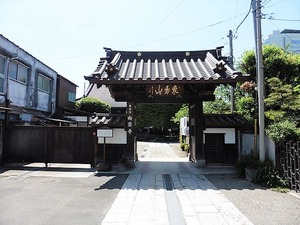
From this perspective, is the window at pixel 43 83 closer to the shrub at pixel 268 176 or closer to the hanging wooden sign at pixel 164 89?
the hanging wooden sign at pixel 164 89

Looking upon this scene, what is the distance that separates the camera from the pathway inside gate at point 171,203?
519cm

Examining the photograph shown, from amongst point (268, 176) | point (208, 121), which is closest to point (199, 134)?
point (208, 121)

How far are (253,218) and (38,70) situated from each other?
17.2 metres

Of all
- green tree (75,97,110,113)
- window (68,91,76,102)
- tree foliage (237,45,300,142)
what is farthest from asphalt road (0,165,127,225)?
green tree (75,97,110,113)

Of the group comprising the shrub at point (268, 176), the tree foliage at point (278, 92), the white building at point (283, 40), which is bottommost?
the shrub at point (268, 176)

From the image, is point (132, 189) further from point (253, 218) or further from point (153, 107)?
point (153, 107)

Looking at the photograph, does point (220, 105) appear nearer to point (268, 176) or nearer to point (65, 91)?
point (268, 176)

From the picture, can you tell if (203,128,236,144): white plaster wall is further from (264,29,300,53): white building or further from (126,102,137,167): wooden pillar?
(264,29,300,53): white building

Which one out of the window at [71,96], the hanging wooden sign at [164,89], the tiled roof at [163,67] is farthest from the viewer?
the window at [71,96]

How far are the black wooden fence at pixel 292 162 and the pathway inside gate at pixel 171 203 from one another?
234 centimetres

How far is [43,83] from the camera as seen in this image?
19047 mm

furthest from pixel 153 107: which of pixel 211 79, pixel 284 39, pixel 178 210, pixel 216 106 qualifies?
pixel 178 210

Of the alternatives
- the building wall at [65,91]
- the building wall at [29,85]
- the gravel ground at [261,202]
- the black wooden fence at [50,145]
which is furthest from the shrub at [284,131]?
the building wall at [65,91]

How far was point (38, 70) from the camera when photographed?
700 inches
